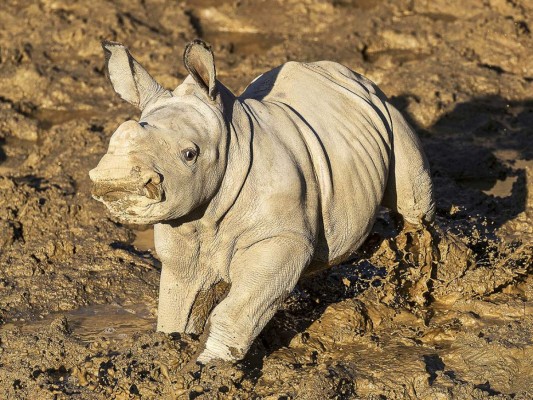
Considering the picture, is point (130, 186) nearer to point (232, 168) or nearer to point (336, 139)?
point (232, 168)

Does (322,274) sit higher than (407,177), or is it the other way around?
(407,177)

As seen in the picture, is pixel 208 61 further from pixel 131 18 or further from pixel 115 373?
pixel 131 18

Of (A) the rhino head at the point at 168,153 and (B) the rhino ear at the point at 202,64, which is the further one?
(B) the rhino ear at the point at 202,64

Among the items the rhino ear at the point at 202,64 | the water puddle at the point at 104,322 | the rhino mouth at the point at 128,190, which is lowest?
the water puddle at the point at 104,322

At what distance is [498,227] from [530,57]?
3339 mm

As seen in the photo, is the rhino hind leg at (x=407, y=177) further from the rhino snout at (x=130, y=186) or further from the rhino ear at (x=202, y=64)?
the rhino snout at (x=130, y=186)

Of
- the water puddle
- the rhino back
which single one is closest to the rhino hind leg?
the rhino back

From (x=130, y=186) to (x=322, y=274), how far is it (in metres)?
2.18

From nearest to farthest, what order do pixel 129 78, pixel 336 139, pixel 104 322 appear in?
pixel 129 78
pixel 336 139
pixel 104 322

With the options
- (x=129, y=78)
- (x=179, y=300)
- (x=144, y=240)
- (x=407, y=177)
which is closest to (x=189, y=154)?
(x=129, y=78)

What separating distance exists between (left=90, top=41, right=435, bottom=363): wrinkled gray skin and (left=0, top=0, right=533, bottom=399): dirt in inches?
12.9

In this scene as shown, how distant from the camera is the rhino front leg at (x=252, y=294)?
17.0 feet

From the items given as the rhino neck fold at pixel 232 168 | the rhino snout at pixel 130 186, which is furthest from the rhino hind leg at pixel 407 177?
the rhino snout at pixel 130 186

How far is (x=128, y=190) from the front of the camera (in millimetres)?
4719
